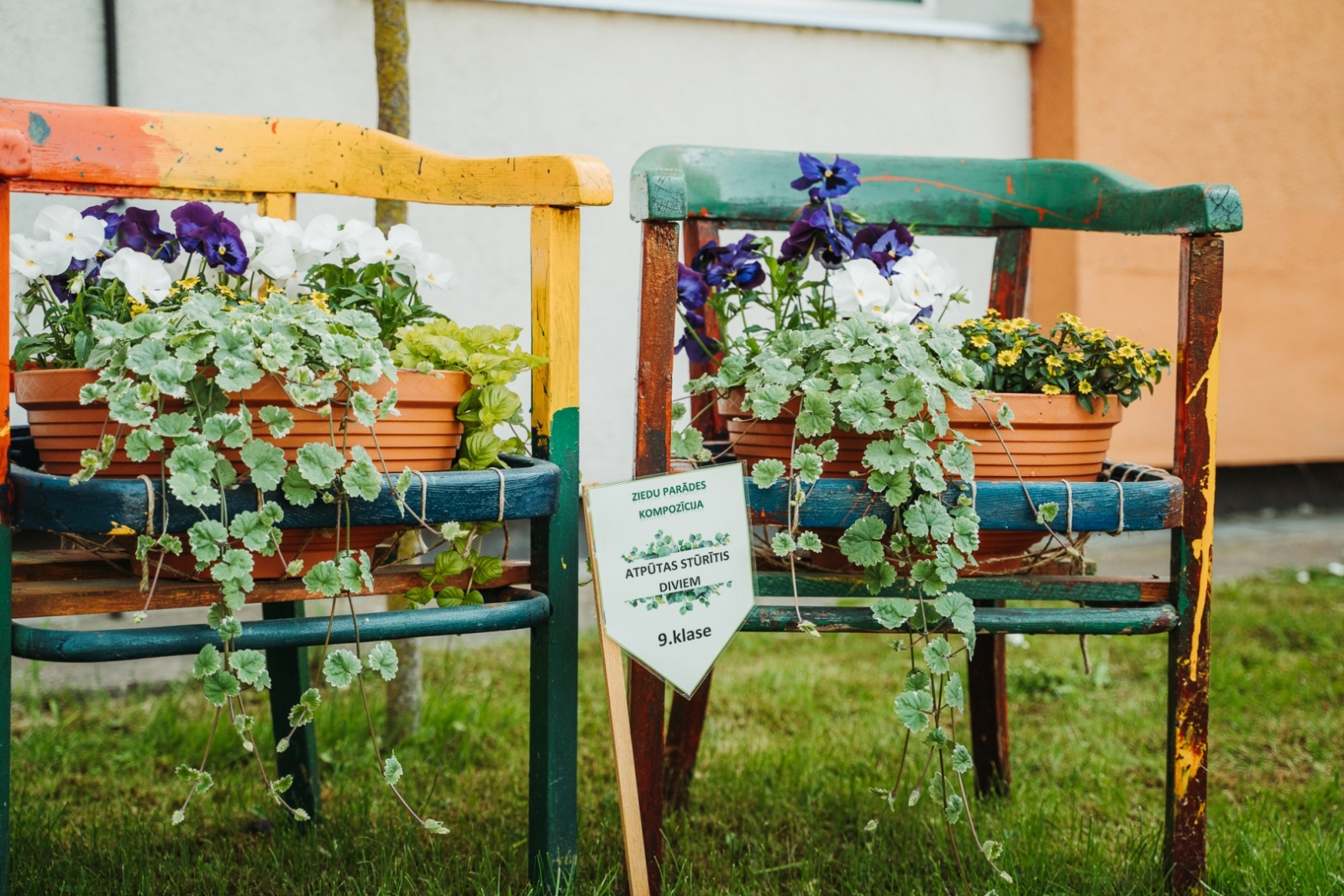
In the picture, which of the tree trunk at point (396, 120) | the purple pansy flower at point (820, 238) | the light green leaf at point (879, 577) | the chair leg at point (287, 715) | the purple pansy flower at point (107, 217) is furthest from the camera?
the tree trunk at point (396, 120)

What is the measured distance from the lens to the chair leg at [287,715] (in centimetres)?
162

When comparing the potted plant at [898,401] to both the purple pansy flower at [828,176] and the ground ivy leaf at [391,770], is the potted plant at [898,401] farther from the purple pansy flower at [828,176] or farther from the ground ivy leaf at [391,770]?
the ground ivy leaf at [391,770]

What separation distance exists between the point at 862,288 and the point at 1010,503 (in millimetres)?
319

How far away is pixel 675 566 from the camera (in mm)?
1249

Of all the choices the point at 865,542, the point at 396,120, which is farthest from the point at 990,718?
the point at 396,120

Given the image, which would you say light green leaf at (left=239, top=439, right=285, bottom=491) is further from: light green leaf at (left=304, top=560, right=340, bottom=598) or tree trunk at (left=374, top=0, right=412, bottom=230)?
tree trunk at (left=374, top=0, right=412, bottom=230)

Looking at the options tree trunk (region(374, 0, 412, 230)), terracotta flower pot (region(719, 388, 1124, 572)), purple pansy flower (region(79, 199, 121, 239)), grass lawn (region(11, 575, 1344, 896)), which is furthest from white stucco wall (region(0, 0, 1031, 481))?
terracotta flower pot (region(719, 388, 1124, 572))

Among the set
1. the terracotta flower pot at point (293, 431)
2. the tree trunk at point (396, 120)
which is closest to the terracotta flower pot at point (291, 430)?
the terracotta flower pot at point (293, 431)

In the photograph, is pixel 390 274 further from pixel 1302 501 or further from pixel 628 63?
pixel 1302 501

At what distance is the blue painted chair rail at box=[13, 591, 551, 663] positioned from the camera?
105 cm

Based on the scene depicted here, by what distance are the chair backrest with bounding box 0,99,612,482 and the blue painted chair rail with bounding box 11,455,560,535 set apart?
0.36ft

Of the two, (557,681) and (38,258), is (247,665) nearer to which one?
(557,681)

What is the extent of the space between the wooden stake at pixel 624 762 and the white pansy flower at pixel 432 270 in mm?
348

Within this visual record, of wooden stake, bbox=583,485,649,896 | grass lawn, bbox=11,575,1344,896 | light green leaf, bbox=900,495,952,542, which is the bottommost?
grass lawn, bbox=11,575,1344,896
